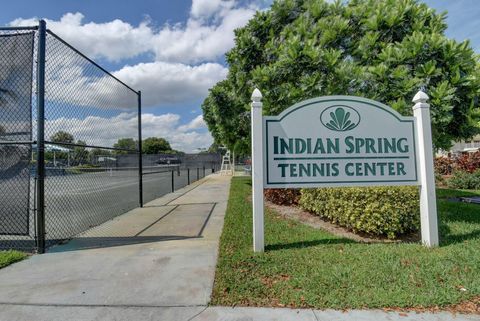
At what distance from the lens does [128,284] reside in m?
3.29

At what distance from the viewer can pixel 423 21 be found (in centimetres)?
612

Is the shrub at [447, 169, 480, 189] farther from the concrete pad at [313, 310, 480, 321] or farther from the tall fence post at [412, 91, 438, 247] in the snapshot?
the concrete pad at [313, 310, 480, 321]

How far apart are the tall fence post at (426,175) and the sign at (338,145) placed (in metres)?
0.10

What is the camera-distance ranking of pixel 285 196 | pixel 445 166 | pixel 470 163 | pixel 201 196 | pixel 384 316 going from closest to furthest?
pixel 384 316 → pixel 285 196 → pixel 201 196 → pixel 470 163 → pixel 445 166

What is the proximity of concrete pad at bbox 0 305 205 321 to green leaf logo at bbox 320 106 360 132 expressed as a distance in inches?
122

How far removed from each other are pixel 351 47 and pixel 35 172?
6558 millimetres

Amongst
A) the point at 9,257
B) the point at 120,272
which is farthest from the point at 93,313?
the point at 9,257

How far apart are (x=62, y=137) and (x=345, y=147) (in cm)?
452

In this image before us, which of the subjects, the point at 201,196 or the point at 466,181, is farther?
the point at 466,181

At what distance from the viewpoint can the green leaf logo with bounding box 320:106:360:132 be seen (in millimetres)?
4523

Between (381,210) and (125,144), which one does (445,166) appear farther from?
(125,144)

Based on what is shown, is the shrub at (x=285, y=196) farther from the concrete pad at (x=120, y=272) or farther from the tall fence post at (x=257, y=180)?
the tall fence post at (x=257, y=180)

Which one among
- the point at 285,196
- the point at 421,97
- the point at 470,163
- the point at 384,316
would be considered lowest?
the point at 384,316

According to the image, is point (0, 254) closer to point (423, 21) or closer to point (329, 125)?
point (329, 125)
